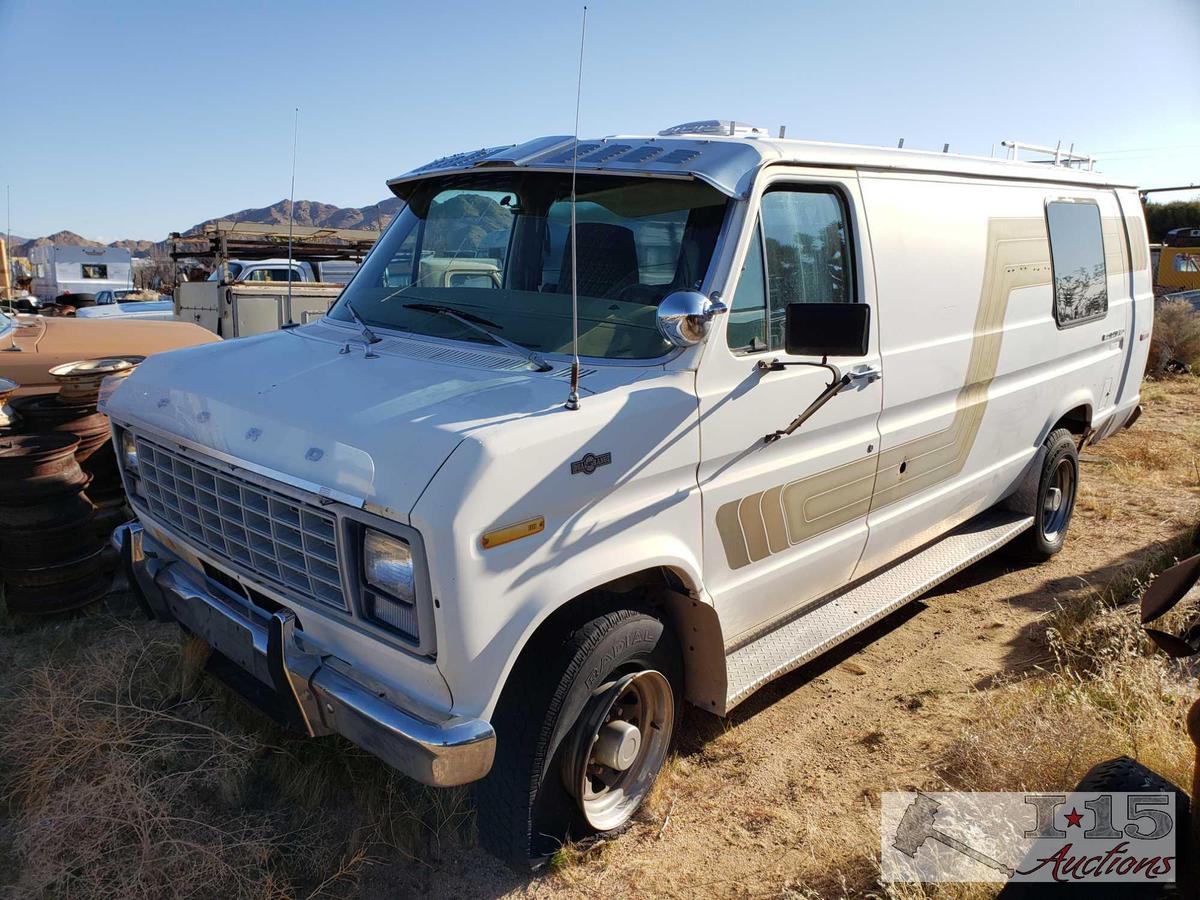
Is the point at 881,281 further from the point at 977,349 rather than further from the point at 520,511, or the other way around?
the point at 520,511

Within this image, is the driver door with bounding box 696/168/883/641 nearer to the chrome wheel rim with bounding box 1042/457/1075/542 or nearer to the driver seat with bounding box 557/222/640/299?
the driver seat with bounding box 557/222/640/299

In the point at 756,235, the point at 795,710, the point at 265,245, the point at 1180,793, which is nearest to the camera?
the point at 1180,793

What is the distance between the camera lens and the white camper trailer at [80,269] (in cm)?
2903

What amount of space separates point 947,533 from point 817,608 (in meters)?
1.42

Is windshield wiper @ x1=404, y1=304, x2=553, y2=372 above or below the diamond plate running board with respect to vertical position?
above

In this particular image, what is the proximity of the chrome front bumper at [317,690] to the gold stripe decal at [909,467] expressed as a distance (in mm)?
1241

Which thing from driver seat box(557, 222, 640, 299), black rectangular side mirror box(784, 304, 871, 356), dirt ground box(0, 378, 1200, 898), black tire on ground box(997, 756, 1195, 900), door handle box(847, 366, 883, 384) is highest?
driver seat box(557, 222, 640, 299)

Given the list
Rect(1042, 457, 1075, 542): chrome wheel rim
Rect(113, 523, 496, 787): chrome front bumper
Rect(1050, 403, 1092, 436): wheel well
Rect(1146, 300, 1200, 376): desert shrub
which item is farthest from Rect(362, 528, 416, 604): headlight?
Rect(1146, 300, 1200, 376): desert shrub

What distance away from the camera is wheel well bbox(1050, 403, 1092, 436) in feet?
19.0

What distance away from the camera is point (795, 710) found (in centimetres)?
407

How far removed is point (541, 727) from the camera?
273 cm

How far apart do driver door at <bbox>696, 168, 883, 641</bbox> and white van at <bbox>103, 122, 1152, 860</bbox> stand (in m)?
0.01

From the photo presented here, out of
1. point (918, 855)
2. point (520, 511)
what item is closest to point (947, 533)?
point (918, 855)

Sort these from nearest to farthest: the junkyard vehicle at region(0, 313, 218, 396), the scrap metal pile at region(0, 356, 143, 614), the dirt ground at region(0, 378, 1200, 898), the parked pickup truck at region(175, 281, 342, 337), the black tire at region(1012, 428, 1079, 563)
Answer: the dirt ground at region(0, 378, 1200, 898)
the scrap metal pile at region(0, 356, 143, 614)
the black tire at region(1012, 428, 1079, 563)
the junkyard vehicle at region(0, 313, 218, 396)
the parked pickup truck at region(175, 281, 342, 337)
